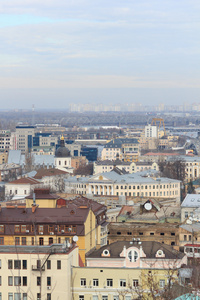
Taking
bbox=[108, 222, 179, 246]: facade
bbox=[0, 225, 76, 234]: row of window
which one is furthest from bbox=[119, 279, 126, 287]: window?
bbox=[108, 222, 179, 246]: facade

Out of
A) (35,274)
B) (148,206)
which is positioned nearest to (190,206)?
(148,206)

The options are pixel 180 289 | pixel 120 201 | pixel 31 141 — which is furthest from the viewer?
pixel 31 141

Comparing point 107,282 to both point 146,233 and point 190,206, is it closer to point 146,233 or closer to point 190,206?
point 146,233

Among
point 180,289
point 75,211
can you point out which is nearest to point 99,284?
point 180,289

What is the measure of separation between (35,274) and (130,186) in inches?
1975

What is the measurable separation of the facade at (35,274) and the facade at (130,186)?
48235mm

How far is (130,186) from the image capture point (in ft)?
251

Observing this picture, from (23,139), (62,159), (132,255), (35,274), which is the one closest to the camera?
(35,274)

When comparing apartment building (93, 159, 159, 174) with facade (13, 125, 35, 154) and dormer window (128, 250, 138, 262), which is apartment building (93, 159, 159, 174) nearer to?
facade (13, 125, 35, 154)

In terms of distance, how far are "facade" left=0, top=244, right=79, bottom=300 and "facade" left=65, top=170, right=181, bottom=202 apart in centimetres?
4823

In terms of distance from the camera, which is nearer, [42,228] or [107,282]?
[107,282]

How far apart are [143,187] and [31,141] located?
82.8 m

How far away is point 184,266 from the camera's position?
28.2 m

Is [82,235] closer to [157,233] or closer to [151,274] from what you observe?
[151,274]
